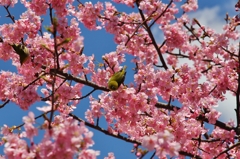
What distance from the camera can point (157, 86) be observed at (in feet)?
20.8

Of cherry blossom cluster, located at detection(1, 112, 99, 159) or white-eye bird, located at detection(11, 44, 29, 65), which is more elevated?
white-eye bird, located at detection(11, 44, 29, 65)

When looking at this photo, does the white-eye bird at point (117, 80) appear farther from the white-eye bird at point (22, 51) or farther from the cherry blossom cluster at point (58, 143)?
the cherry blossom cluster at point (58, 143)

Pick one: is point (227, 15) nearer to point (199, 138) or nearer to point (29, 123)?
point (199, 138)

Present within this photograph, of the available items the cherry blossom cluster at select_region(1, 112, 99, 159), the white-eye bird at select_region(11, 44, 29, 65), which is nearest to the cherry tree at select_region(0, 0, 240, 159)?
the white-eye bird at select_region(11, 44, 29, 65)

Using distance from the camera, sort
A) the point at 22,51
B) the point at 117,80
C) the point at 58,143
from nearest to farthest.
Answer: the point at 58,143 → the point at 117,80 → the point at 22,51

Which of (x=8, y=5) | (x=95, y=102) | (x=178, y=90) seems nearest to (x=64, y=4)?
(x=8, y=5)

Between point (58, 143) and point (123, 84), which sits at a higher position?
point (123, 84)

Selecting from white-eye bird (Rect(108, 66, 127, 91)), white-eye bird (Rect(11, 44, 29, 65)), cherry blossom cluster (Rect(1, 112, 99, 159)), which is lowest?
cherry blossom cluster (Rect(1, 112, 99, 159))

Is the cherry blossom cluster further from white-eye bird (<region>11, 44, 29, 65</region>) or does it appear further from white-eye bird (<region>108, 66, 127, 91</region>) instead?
white-eye bird (<region>11, 44, 29, 65</region>)

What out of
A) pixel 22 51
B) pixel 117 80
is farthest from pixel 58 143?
pixel 22 51

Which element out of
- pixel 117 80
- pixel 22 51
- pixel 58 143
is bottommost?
pixel 58 143

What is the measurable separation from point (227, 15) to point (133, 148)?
3.08 meters

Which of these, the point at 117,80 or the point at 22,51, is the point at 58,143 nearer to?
the point at 117,80

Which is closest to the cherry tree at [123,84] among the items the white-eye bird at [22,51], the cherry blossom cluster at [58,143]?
the white-eye bird at [22,51]
